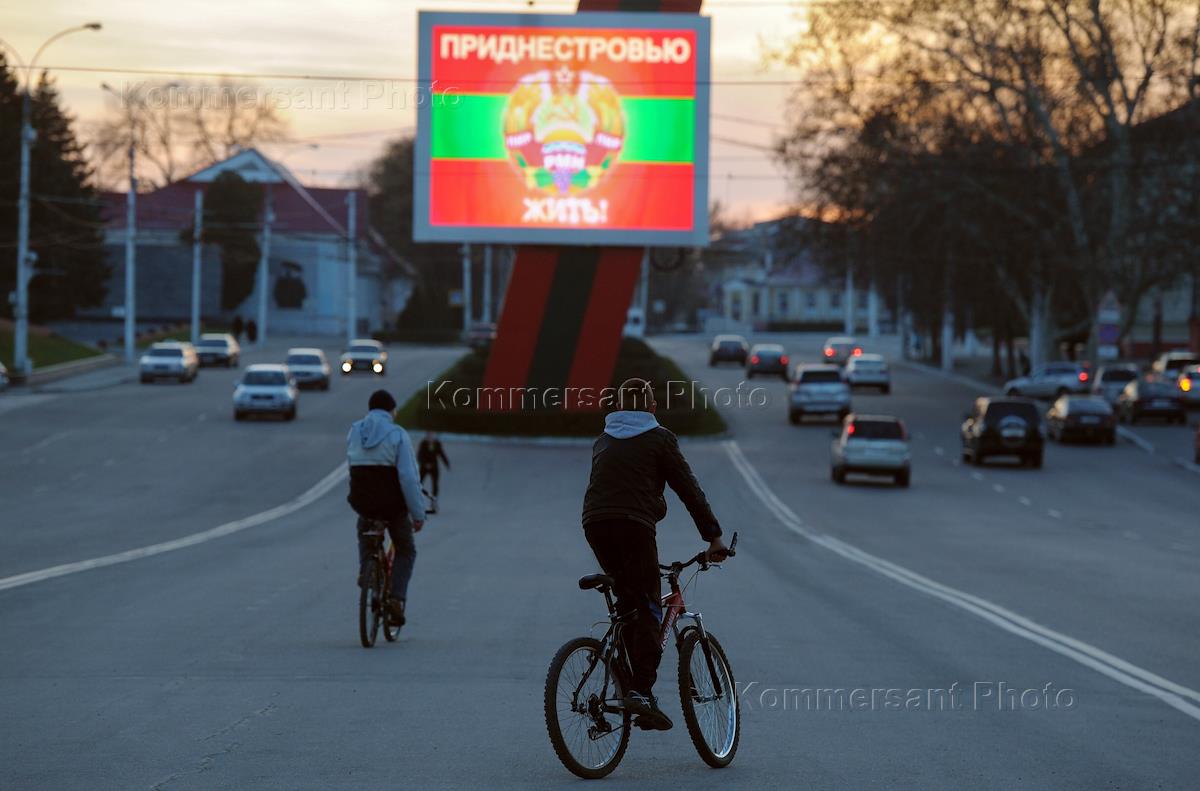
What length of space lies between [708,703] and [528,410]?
42.5m

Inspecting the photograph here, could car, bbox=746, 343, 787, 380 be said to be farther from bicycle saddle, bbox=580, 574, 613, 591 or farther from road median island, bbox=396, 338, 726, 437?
bicycle saddle, bbox=580, 574, 613, 591

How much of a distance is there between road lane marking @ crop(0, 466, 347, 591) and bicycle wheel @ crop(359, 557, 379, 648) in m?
5.79

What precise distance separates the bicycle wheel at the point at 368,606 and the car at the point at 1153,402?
156 feet

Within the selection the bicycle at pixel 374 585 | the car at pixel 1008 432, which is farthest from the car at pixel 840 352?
the bicycle at pixel 374 585

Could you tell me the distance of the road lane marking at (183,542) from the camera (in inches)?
720

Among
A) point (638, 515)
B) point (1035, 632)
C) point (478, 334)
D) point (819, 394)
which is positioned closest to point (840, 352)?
point (478, 334)

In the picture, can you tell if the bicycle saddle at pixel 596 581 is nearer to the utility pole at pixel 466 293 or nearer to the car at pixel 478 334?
the car at pixel 478 334

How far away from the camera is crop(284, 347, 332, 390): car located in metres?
64.1

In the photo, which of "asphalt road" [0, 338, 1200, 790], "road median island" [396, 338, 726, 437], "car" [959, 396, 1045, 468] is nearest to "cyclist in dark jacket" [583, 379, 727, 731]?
"asphalt road" [0, 338, 1200, 790]

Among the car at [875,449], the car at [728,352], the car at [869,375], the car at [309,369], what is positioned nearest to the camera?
the car at [875,449]

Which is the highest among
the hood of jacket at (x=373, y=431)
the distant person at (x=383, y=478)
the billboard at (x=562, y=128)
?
the billboard at (x=562, y=128)

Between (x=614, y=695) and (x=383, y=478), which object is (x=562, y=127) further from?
(x=614, y=695)

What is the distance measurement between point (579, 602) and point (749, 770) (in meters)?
8.18

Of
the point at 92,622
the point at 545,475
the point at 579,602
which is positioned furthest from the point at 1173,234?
the point at 92,622
